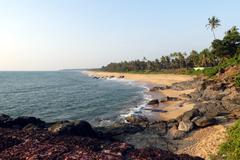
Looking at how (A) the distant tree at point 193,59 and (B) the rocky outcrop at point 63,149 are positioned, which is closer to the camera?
(B) the rocky outcrop at point 63,149

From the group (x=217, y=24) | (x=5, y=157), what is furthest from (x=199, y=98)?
(x=217, y=24)

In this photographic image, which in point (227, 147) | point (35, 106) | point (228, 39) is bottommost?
point (35, 106)

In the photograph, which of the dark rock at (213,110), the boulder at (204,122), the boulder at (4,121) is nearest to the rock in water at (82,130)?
the boulder at (4,121)

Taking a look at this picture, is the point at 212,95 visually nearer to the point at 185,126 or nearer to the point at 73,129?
the point at 185,126

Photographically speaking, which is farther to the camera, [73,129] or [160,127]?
[160,127]

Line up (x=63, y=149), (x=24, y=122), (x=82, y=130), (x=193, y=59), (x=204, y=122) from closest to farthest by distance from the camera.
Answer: (x=63, y=149) < (x=82, y=130) < (x=204, y=122) < (x=24, y=122) < (x=193, y=59)

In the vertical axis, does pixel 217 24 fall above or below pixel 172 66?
above

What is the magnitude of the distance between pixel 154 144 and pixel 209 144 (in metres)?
5.20

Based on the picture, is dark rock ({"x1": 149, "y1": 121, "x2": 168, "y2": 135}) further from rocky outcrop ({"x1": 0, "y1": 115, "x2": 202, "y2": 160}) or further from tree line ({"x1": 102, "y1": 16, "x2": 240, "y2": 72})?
tree line ({"x1": 102, "y1": 16, "x2": 240, "y2": 72})

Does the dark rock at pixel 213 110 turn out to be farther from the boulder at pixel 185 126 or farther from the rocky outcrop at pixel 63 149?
the rocky outcrop at pixel 63 149

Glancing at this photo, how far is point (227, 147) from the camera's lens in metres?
17.7

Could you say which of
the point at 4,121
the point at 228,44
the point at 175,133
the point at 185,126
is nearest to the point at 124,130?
the point at 175,133

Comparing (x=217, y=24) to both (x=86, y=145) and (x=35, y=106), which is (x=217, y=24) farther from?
(x=86, y=145)

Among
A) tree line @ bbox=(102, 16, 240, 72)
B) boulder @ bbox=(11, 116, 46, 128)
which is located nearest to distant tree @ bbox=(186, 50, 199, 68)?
tree line @ bbox=(102, 16, 240, 72)
